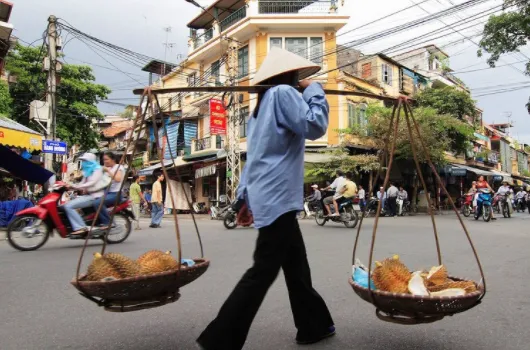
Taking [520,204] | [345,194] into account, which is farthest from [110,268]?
[520,204]

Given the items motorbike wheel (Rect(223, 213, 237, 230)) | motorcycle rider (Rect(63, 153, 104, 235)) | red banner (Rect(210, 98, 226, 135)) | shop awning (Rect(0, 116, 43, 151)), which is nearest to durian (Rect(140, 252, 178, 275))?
motorcycle rider (Rect(63, 153, 104, 235))

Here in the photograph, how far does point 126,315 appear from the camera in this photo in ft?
9.90

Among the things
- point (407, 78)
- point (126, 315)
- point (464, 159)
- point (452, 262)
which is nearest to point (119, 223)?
point (126, 315)

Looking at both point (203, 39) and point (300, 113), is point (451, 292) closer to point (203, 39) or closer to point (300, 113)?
point (300, 113)

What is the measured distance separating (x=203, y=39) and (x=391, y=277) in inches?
955

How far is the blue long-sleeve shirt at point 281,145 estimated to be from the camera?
208 centimetres

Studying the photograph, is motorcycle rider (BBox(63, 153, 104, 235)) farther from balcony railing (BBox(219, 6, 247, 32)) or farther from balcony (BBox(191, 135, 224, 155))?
balcony railing (BBox(219, 6, 247, 32))

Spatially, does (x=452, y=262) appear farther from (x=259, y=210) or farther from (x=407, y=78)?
(x=407, y=78)

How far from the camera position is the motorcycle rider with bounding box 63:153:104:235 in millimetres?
6863

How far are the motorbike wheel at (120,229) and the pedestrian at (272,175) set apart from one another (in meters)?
5.88

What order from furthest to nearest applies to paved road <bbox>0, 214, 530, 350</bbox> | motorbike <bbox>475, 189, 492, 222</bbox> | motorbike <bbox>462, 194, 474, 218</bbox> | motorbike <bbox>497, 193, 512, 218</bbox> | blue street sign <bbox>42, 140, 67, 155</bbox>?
motorbike <bbox>497, 193, 512, 218</bbox> < motorbike <bbox>462, 194, 474, 218</bbox> < motorbike <bbox>475, 189, 492, 222</bbox> < blue street sign <bbox>42, 140, 67, 155</bbox> < paved road <bbox>0, 214, 530, 350</bbox>

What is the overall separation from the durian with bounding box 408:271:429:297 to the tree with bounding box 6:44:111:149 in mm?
21701

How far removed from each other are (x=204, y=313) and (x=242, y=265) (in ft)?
6.67

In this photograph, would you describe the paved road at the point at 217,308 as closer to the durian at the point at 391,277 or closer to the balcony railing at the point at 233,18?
the durian at the point at 391,277
